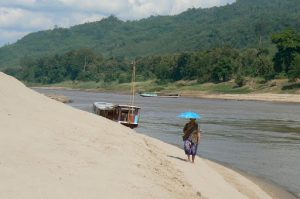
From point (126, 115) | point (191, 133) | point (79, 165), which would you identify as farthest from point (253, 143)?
point (79, 165)

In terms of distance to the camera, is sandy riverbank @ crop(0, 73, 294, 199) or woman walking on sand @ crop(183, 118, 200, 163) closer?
sandy riverbank @ crop(0, 73, 294, 199)

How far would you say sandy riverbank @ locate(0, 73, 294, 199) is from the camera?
10484mm

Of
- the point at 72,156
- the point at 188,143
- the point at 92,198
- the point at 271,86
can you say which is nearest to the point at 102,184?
the point at 92,198

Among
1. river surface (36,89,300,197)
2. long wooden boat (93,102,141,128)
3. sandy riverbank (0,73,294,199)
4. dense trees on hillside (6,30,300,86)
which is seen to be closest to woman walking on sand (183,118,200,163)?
sandy riverbank (0,73,294,199)

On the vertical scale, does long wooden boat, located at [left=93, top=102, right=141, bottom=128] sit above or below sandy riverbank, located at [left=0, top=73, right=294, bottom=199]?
below

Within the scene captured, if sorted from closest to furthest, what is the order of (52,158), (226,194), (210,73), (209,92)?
1. (52,158)
2. (226,194)
3. (209,92)
4. (210,73)

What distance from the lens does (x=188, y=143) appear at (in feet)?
66.6

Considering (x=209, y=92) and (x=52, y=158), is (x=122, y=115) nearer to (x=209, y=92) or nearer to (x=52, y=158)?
(x=52, y=158)

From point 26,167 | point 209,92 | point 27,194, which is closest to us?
point 27,194

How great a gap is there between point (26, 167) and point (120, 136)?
421 inches

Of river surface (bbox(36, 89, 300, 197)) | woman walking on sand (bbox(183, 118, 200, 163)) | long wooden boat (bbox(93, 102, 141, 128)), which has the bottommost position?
river surface (bbox(36, 89, 300, 197))

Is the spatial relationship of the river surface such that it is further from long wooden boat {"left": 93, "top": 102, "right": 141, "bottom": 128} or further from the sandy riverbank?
the sandy riverbank

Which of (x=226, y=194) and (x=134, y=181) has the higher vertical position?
(x=134, y=181)

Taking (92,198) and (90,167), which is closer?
(92,198)
